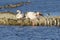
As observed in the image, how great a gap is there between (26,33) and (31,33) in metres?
0.36

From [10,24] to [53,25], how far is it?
3445mm

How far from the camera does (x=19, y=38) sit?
2388 cm

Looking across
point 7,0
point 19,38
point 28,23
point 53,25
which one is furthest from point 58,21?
point 7,0

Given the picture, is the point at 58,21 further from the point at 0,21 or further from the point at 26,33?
the point at 0,21

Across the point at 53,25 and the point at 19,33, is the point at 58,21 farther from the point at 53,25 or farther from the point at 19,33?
the point at 19,33

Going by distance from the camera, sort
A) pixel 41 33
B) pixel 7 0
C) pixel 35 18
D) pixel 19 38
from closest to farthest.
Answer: pixel 19 38, pixel 41 33, pixel 35 18, pixel 7 0

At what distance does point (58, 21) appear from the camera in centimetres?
2686

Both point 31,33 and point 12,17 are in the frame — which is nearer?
point 31,33

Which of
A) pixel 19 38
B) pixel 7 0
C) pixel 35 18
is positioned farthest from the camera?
pixel 7 0

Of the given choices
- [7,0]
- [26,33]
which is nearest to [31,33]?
[26,33]

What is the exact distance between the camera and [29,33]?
85.7 feet

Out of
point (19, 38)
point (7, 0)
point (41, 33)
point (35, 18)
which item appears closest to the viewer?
point (19, 38)

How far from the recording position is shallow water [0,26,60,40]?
24250 mm

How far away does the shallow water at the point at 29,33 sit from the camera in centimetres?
2425
